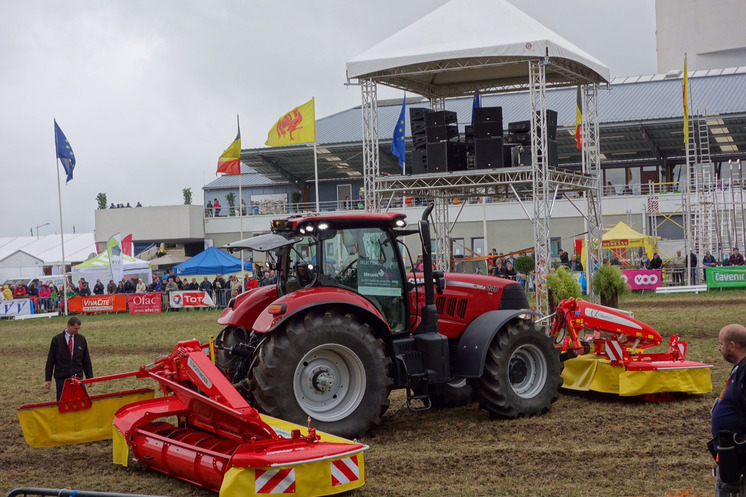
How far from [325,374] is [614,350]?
3891 mm

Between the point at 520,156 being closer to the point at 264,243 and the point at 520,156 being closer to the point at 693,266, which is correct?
the point at 264,243

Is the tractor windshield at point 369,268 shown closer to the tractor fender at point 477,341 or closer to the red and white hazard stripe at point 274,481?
the tractor fender at point 477,341

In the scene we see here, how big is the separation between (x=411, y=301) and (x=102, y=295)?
88.1ft

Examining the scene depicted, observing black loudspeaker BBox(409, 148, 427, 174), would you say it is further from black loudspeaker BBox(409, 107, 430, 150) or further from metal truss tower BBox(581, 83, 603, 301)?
metal truss tower BBox(581, 83, 603, 301)

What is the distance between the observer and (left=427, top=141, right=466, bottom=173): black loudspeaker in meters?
17.0

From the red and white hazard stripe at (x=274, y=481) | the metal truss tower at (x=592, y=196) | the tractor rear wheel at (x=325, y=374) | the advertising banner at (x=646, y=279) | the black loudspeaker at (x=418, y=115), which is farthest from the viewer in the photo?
the advertising banner at (x=646, y=279)

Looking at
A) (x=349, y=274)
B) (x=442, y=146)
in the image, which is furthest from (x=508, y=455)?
(x=442, y=146)

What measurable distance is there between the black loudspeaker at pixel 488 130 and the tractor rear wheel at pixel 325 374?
9.52 m

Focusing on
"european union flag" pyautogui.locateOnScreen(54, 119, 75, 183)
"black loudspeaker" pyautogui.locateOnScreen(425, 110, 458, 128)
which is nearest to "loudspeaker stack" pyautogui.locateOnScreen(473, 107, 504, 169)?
"black loudspeaker" pyautogui.locateOnScreen(425, 110, 458, 128)

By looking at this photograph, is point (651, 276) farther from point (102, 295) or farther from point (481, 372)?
point (481, 372)

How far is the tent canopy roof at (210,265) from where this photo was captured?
1340 inches

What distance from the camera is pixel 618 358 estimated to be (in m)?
9.91

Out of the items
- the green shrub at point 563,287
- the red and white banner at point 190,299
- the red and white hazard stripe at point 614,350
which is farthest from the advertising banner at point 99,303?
the red and white hazard stripe at point 614,350

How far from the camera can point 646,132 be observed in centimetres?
4050
